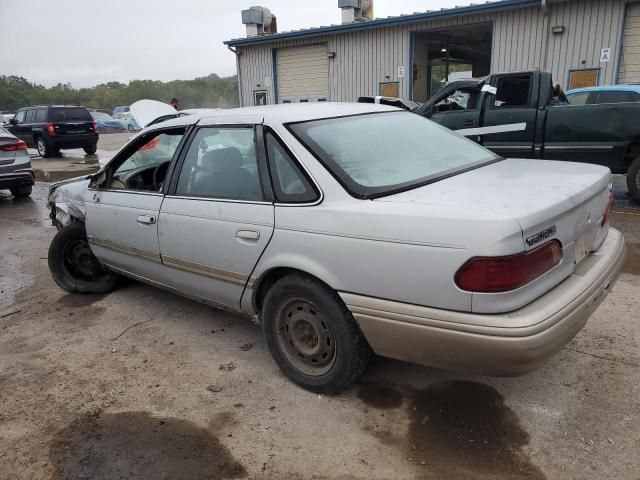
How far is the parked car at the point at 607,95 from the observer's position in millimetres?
9406

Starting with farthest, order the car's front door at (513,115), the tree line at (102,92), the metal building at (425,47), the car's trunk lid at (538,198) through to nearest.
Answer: the tree line at (102,92), the metal building at (425,47), the car's front door at (513,115), the car's trunk lid at (538,198)

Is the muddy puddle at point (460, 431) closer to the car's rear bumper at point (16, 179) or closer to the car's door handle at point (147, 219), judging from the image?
the car's door handle at point (147, 219)

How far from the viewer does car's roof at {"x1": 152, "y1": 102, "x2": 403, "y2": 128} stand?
3146 mm

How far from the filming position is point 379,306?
250 cm

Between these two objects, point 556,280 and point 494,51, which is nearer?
point 556,280

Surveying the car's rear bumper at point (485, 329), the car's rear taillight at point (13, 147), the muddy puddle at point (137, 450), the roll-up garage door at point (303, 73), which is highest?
the roll-up garage door at point (303, 73)

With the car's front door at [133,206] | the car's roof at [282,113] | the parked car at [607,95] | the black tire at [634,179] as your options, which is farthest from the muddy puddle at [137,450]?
the parked car at [607,95]

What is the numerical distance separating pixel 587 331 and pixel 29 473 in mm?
3454

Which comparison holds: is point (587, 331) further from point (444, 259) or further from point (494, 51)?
point (494, 51)

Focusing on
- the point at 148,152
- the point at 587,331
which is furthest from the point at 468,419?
the point at 148,152

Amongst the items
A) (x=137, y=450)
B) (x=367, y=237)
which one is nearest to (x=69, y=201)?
(x=137, y=450)

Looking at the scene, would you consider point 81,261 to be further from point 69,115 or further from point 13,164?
point 69,115

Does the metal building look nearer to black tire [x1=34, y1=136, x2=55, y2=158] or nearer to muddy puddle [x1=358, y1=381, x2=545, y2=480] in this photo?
black tire [x1=34, y1=136, x2=55, y2=158]

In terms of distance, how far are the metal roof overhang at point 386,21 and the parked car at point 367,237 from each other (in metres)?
11.9
